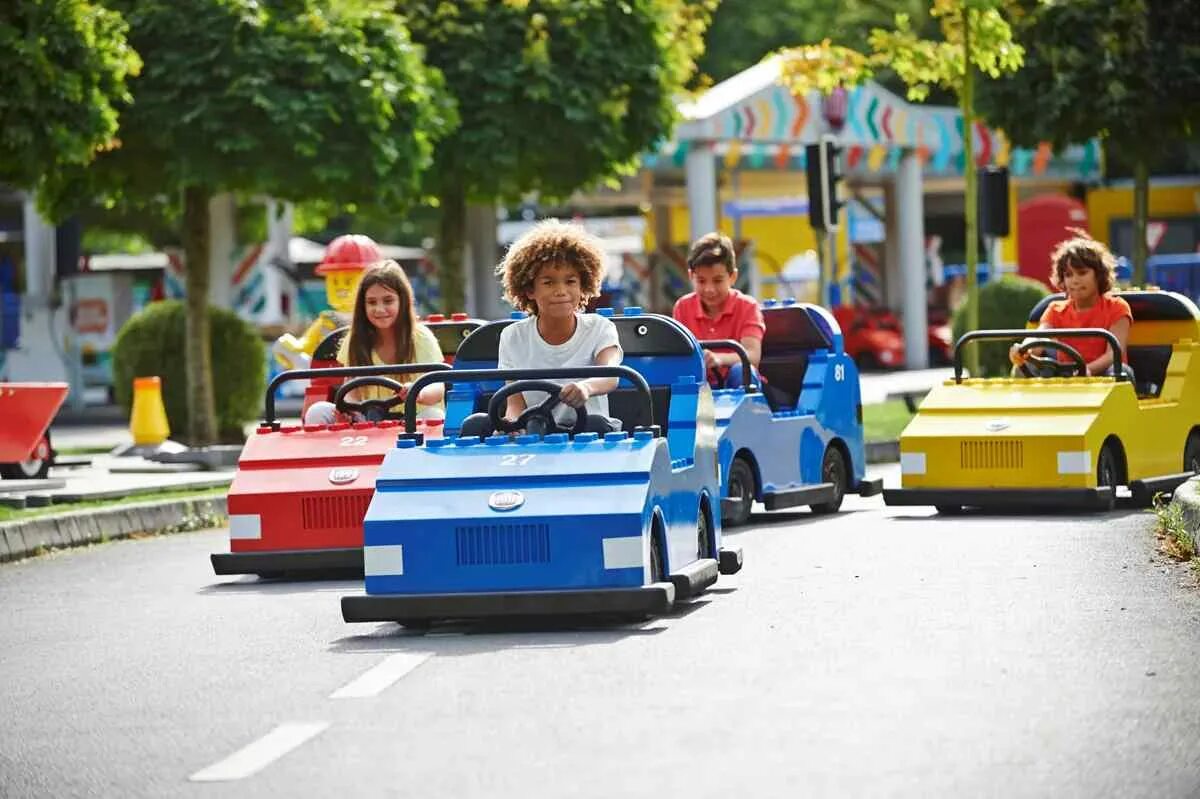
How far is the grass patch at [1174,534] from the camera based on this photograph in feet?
41.2

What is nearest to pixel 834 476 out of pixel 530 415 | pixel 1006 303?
pixel 530 415

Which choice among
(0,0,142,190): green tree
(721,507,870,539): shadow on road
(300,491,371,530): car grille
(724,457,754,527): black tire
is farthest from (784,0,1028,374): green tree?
(300,491,371,530): car grille

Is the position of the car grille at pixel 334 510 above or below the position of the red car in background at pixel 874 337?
above

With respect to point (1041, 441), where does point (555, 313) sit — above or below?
above

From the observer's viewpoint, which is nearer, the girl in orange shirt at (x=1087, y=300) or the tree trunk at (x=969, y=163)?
the girl in orange shirt at (x=1087, y=300)

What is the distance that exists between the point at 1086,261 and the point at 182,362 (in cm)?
1432

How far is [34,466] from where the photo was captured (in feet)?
72.5

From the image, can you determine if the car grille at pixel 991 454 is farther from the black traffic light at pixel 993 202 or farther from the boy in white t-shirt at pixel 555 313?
the black traffic light at pixel 993 202

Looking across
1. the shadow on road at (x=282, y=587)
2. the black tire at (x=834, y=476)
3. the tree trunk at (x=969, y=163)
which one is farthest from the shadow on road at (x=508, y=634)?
the tree trunk at (x=969, y=163)

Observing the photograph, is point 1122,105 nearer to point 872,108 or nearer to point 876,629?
point 872,108

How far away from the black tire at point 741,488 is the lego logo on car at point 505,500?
5.16 meters

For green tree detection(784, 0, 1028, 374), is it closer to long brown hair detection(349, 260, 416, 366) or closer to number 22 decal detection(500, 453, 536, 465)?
long brown hair detection(349, 260, 416, 366)

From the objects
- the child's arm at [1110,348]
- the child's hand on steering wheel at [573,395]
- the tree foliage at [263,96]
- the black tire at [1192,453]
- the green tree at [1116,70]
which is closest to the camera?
the child's hand on steering wheel at [573,395]

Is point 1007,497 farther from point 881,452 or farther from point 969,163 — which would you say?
point 969,163
